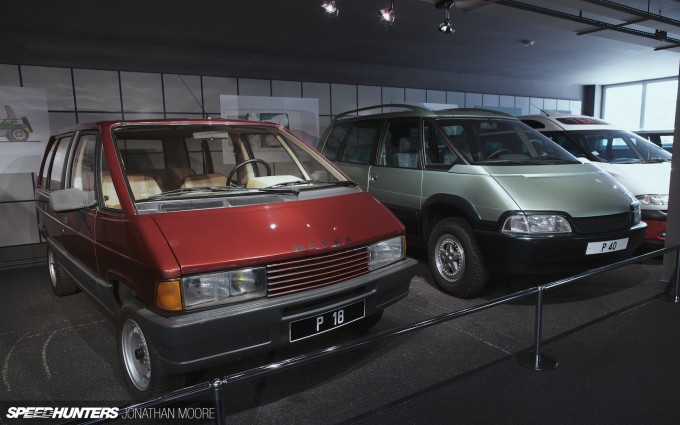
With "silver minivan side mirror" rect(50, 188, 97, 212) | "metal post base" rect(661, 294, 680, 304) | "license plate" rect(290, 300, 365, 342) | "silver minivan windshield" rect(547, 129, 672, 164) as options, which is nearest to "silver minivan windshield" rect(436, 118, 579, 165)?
"metal post base" rect(661, 294, 680, 304)

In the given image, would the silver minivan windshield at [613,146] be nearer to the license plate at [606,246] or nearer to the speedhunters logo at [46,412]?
the license plate at [606,246]

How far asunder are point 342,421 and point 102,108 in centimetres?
668

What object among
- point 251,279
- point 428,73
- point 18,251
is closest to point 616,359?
point 251,279

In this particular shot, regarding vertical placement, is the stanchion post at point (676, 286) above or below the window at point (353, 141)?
below

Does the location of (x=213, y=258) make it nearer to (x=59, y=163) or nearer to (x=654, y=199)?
(x=59, y=163)

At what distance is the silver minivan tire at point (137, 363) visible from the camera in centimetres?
228

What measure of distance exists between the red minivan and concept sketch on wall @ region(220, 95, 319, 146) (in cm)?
474

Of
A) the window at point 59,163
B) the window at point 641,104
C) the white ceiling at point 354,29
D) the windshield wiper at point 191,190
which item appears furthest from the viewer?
the window at point 641,104

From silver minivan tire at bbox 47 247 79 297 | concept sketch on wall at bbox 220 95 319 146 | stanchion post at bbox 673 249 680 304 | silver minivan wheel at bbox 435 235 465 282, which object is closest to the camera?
stanchion post at bbox 673 249 680 304

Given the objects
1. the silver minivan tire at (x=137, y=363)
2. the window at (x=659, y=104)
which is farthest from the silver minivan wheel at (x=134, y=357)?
the window at (x=659, y=104)

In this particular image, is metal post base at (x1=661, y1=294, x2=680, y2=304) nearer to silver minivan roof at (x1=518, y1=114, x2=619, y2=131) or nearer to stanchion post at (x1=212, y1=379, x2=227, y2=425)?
silver minivan roof at (x1=518, y1=114, x2=619, y2=131)

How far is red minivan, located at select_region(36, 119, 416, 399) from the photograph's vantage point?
212 cm

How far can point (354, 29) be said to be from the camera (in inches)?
259

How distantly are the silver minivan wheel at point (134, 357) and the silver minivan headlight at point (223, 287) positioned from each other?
570 millimetres
